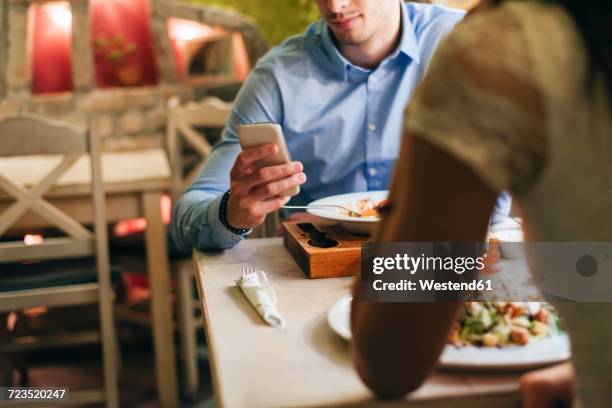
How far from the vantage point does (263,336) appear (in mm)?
922

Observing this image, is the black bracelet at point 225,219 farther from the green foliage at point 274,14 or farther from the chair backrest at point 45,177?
the green foliage at point 274,14

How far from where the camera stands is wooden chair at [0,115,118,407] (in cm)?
209

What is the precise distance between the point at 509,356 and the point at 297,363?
244 millimetres

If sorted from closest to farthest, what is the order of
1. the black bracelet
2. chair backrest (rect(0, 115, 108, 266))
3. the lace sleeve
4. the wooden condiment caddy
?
the lace sleeve
the wooden condiment caddy
the black bracelet
chair backrest (rect(0, 115, 108, 266))

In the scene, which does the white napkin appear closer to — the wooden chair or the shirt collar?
the shirt collar

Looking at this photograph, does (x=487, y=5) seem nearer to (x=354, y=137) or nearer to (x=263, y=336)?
(x=263, y=336)

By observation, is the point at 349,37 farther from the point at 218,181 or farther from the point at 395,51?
the point at 218,181

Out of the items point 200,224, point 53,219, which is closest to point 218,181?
point 200,224

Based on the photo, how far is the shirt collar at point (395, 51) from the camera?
174cm

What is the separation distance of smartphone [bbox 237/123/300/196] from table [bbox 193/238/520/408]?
0.21 m

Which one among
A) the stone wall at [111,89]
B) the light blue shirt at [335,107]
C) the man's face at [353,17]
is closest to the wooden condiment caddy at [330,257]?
the light blue shirt at [335,107]

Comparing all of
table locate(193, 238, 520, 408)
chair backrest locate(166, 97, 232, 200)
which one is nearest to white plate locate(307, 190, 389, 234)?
table locate(193, 238, 520, 408)

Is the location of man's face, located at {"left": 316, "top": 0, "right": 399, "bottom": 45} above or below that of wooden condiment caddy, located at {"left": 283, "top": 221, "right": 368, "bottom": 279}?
above

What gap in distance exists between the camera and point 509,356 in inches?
31.1
